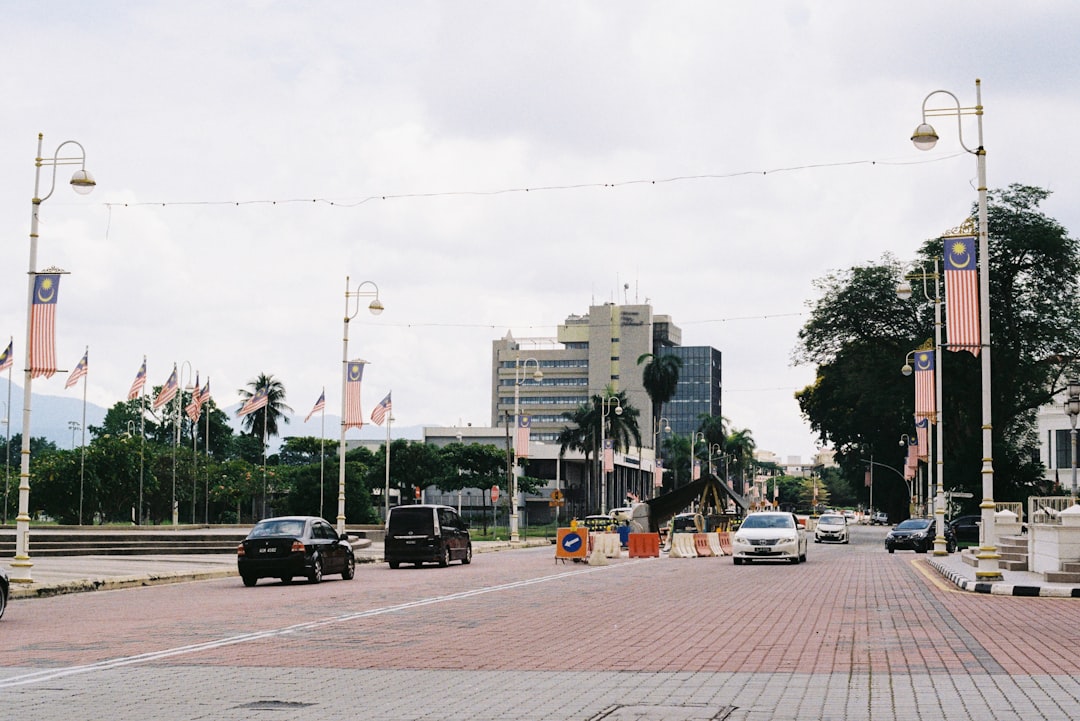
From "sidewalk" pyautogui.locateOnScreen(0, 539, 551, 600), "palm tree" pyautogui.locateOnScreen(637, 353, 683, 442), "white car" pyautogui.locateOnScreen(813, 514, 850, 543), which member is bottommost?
"white car" pyautogui.locateOnScreen(813, 514, 850, 543)

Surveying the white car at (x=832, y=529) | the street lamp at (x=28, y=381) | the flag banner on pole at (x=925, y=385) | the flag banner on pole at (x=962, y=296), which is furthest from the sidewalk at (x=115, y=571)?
the white car at (x=832, y=529)

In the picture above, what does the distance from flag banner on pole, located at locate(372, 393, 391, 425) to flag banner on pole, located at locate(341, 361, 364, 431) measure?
513 inches

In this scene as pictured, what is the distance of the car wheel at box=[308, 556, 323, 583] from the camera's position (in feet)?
90.5

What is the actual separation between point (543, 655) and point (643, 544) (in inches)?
1202

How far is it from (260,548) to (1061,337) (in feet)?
163

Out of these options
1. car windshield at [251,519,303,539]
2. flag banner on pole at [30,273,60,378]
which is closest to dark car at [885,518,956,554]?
car windshield at [251,519,303,539]

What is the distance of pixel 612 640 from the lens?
1463 centimetres

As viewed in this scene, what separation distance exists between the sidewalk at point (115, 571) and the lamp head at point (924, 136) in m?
19.0

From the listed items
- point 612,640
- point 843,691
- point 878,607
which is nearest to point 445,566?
point 878,607

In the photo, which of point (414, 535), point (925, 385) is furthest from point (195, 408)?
point (925, 385)

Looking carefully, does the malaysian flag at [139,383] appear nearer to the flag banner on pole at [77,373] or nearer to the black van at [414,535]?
the flag banner on pole at [77,373]

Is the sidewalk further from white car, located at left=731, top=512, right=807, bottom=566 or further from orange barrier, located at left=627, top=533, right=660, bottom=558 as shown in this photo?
white car, located at left=731, top=512, right=807, bottom=566

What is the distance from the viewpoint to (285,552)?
1072 inches

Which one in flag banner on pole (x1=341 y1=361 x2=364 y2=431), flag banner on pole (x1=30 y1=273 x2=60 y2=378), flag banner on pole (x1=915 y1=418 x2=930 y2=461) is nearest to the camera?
flag banner on pole (x1=30 y1=273 x2=60 y2=378)
